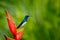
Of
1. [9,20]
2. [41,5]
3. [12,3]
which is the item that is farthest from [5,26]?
[41,5]

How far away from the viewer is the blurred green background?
44.1 inches

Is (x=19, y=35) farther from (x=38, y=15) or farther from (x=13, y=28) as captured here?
(x=38, y=15)

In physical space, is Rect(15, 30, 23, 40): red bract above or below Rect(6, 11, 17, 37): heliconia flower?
below

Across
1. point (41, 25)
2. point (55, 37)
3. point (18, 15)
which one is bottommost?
point (55, 37)

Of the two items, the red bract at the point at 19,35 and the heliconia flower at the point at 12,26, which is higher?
the heliconia flower at the point at 12,26

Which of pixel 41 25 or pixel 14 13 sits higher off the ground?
pixel 14 13

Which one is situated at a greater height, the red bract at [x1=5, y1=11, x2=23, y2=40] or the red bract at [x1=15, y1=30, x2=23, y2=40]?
the red bract at [x1=5, y1=11, x2=23, y2=40]

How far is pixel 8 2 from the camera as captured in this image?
1.13 meters

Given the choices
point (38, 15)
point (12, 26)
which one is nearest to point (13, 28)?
point (12, 26)

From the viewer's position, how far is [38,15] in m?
1.13

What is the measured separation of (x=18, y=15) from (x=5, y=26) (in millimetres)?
116

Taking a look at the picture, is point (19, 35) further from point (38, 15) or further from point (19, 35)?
point (38, 15)

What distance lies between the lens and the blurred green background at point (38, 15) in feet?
3.67

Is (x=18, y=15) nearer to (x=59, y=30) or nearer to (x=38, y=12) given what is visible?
(x=38, y=12)
